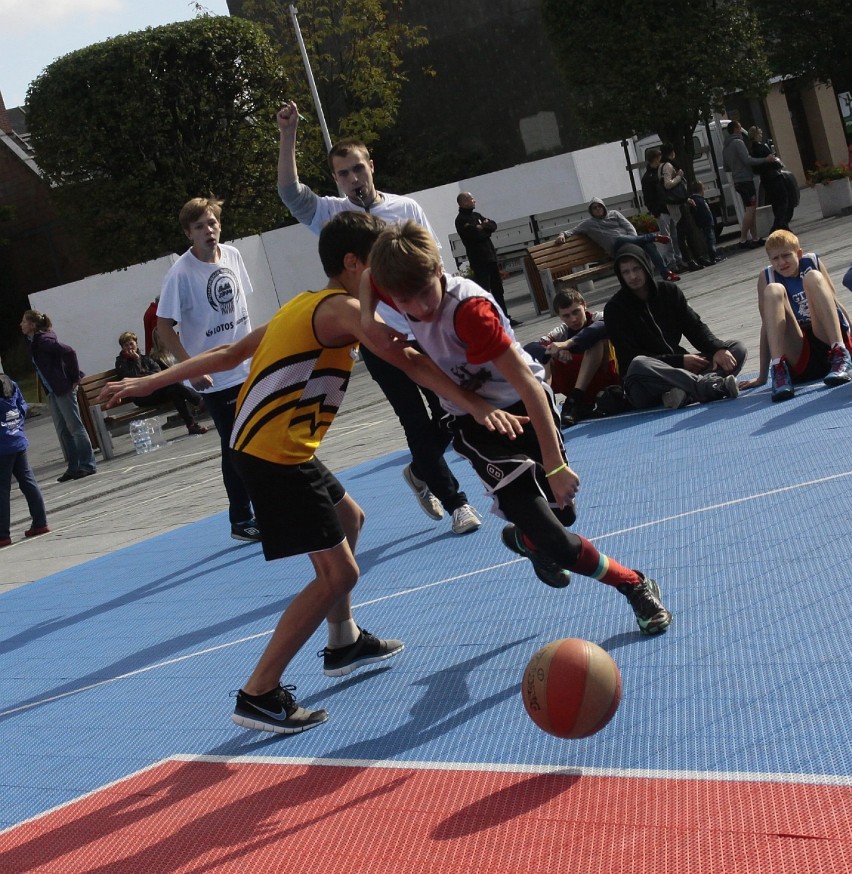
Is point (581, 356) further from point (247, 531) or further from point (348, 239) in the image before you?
point (348, 239)

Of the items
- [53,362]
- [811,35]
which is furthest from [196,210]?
[811,35]

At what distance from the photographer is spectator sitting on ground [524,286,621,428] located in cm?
1055

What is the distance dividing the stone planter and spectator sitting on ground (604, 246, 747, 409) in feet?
53.8

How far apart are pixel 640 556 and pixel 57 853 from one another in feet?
9.90

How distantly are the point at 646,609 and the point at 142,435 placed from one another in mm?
14604

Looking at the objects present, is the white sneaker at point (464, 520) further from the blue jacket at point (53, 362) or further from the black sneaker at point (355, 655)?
the blue jacket at point (53, 362)

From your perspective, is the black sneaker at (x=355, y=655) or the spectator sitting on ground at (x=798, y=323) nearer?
the black sneaker at (x=355, y=655)

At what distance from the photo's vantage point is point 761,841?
3.27m

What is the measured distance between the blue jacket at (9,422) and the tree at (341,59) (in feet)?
82.6

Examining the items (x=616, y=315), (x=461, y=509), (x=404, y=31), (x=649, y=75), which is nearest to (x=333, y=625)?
(x=461, y=509)

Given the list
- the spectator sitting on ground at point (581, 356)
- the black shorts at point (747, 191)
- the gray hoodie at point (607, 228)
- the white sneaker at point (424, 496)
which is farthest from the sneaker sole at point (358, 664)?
the black shorts at point (747, 191)

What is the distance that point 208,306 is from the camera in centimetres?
841

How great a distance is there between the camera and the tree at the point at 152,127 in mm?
26781

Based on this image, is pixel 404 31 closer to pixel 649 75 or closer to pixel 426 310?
pixel 649 75
